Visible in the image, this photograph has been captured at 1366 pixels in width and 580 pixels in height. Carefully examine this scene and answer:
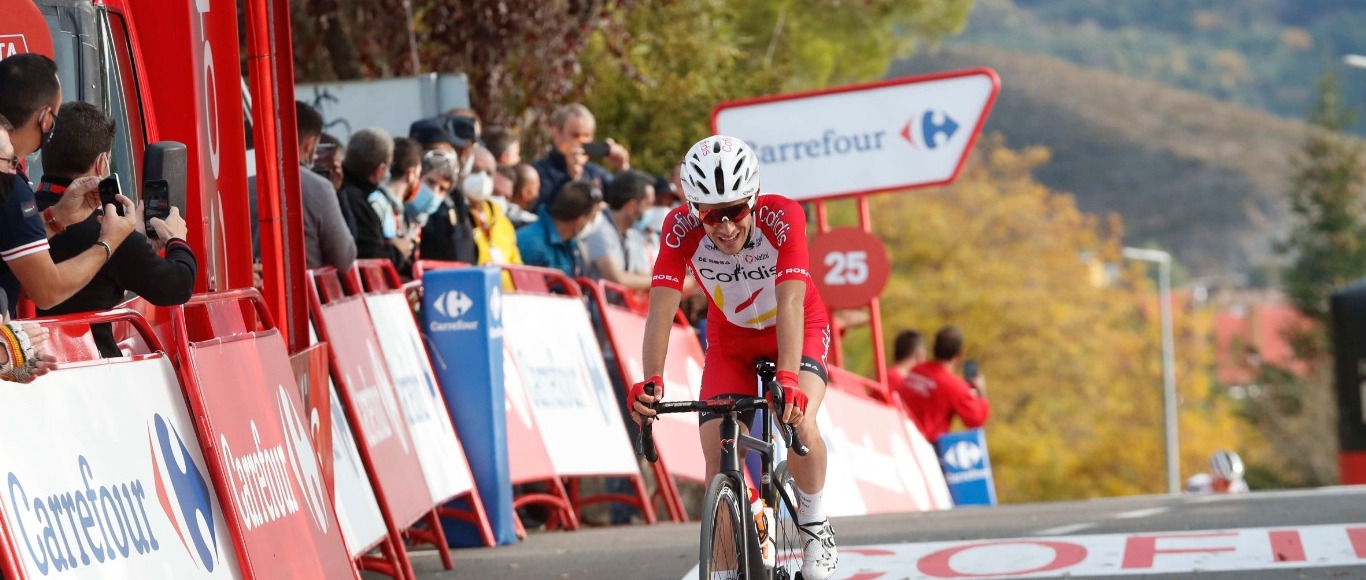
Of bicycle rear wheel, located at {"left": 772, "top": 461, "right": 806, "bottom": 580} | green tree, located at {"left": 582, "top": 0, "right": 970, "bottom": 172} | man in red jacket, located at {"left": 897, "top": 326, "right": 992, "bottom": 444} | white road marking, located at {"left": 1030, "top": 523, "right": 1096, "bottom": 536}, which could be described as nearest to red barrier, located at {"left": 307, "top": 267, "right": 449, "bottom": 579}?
bicycle rear wheel, located at {"left": 772, "top": 461, "right": 806, "bottom": 580}

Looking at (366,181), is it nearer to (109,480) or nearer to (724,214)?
(724,214)

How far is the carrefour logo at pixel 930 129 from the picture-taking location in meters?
16.4

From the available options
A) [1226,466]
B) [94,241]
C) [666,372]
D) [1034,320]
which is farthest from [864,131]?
[1034,320]

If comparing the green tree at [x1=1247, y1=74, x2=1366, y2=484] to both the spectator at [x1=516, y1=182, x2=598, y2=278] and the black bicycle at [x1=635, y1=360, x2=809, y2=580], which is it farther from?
the black bicycle at [x1=635, y1=360, x2=809, y2=580]

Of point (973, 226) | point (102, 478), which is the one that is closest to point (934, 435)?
point (102, 478)

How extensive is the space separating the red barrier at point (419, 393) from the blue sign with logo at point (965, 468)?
24.2 ft

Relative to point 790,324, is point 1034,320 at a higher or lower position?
lower

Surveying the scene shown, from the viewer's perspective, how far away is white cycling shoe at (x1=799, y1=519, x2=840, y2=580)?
737cm

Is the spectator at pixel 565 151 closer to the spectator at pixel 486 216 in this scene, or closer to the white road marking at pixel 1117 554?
the spectator at pixel 486 216

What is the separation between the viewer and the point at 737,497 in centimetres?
676

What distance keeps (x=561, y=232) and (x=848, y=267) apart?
180 inches

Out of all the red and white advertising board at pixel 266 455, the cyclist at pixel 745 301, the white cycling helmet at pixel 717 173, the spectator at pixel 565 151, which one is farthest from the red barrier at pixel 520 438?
the white cycling helmet at pixel 717 173

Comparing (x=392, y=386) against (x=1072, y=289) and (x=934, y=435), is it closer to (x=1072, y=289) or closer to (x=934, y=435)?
(x=934, y=435)

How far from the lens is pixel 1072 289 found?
6316 cm
